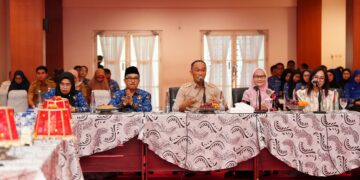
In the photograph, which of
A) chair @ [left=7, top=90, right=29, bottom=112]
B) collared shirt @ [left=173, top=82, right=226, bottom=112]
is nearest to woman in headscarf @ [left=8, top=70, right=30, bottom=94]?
chair @ [left=7, top=90, right=29, bottom=112]

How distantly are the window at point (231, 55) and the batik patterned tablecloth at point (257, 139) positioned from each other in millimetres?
7945

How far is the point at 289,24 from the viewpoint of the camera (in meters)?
13.2

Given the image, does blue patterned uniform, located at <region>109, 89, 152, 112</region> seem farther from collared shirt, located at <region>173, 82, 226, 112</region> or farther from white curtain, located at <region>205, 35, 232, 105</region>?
white curtain, located at <region>205, 35, 232, 105</region>

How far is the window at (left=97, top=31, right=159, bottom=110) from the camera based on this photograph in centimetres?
1318

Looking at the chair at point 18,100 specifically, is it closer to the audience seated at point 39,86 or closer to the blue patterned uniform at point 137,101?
the audience seated at point 39,86

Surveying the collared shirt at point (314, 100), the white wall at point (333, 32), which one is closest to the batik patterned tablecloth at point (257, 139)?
the collared shirt at point (314, 100)

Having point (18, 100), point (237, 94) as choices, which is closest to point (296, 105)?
point (237, 94)

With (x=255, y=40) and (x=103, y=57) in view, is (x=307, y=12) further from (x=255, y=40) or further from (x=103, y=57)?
(x=103, y=57)

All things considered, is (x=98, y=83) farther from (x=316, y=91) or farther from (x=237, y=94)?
(x=316, y=91)

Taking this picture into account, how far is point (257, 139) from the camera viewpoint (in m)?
5.29

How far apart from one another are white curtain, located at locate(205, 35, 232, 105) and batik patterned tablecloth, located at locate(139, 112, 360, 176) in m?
7.93

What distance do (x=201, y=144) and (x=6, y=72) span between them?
777 centimetres

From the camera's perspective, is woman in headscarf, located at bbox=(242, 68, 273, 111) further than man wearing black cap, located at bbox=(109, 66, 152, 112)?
Yes

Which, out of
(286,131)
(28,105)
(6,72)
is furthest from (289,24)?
(286,131)
